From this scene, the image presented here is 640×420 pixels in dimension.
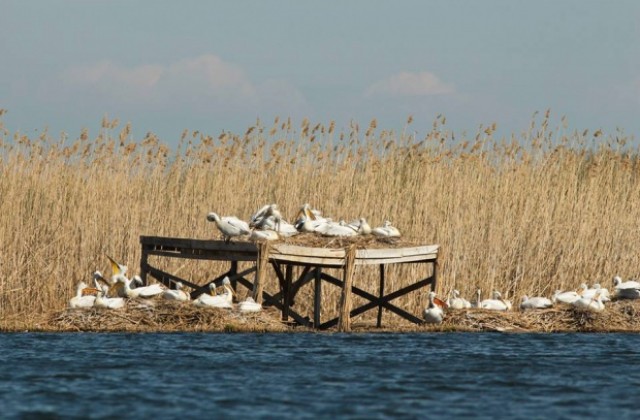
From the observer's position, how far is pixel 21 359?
14.8 meters

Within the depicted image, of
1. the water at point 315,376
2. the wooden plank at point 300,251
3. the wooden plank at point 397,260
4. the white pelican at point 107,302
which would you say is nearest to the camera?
the water at point 315,376

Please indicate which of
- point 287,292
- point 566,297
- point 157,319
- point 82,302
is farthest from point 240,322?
point 566,297

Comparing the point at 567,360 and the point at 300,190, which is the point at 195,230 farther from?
the point at 567,360

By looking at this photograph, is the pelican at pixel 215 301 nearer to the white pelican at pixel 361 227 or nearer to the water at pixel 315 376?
the water at pixel 315 376

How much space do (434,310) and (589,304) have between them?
90.7 inches

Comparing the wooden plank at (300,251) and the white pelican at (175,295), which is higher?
the wooden plank at (300,251)

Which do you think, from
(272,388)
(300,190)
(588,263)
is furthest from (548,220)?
(272,388)

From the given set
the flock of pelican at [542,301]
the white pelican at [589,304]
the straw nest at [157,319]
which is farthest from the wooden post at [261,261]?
the white pelican at [589,304]

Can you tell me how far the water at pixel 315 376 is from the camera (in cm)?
1199

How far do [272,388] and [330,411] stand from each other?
1387 mm

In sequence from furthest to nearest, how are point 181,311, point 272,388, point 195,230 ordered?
point 195,230, point 181,311, point 272,388

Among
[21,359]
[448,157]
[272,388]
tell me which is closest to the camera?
[272,388]

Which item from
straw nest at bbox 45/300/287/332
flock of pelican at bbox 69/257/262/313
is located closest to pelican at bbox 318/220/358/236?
flock of pelican at bbox 69/257/262/313

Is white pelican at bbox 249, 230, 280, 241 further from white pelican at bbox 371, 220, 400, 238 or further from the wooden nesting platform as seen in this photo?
white pelican at bbox 371, 220, 400, 238
